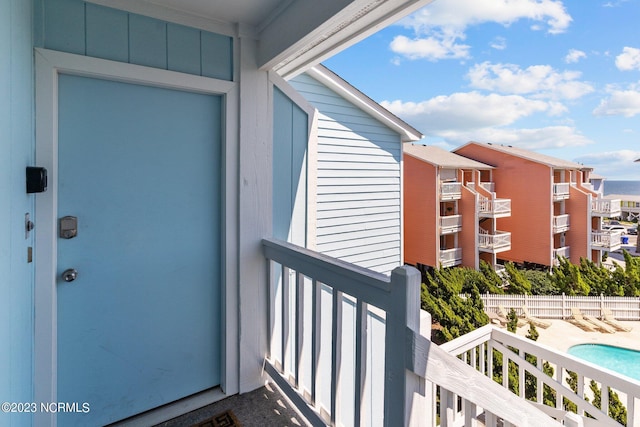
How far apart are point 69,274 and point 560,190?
54.1 feet

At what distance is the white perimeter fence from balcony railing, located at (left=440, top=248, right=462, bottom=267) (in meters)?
2.56

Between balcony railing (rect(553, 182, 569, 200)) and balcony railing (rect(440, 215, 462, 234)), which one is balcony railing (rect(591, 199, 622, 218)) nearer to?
balcony railing (rect(553, 182, 569, 200))

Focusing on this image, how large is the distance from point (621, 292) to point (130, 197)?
12987 millimetres

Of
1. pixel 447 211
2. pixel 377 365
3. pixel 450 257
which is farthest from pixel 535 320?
pixel 377 365

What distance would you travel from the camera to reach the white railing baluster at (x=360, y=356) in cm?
127

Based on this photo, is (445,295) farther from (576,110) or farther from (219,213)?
(576,110)

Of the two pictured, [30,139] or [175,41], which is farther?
[175,41]

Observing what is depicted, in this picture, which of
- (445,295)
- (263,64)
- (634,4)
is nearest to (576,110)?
(634,4)

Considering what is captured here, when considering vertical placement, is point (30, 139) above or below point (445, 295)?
above

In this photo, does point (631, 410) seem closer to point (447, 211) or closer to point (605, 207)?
point (447, 211)

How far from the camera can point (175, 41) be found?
1678mm

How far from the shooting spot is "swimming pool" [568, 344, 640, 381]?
785 centimetres

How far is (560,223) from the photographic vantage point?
1388 centimetres

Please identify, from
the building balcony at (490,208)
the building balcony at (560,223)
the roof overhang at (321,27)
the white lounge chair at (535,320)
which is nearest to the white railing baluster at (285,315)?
the roof overhang at (321,27)
